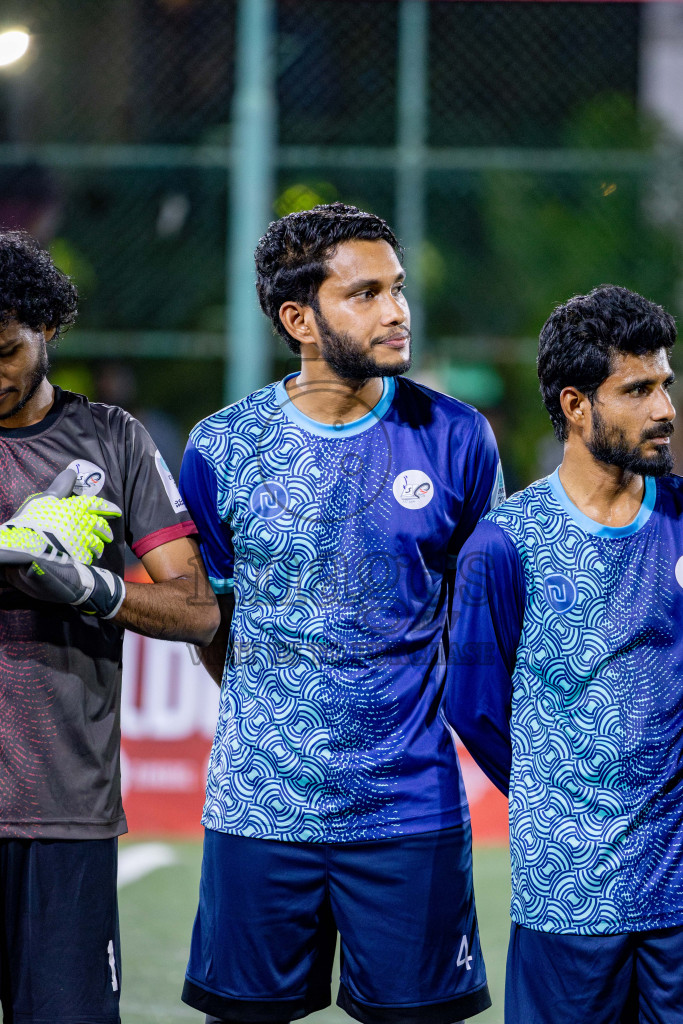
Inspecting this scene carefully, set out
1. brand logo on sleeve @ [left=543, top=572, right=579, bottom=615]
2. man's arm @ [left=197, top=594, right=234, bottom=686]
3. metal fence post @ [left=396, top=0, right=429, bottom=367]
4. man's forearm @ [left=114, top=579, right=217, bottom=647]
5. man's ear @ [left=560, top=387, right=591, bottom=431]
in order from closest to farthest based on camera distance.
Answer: brand logo on sleeve @ [left=543, top=572, right=579, bottom=615] → man's ear @ [left=560, top=387, right=591, bottom=431] → man's forearm @ [left=114, top=579, right=217, bottom=647] → man's arm @ [left=197, top=594, right=234, bottom=686] → metal fence post @ [left=396, top=0, right=429, bottom=367]

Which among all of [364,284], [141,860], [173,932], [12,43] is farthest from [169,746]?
[12,43]

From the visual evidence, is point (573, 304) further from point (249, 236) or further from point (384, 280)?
point (249, 236)

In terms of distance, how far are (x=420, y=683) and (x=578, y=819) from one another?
462 mm

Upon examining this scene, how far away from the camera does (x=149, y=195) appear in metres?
9.28

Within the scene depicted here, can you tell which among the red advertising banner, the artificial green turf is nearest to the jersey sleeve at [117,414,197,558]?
the artificial green turf

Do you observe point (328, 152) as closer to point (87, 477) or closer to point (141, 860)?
point (141, 860)

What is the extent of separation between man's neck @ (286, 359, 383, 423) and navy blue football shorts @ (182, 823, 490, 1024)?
3.14 ft

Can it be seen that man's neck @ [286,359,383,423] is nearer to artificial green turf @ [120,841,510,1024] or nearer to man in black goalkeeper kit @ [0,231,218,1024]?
man in black goalkeeper kit @ [0,231,218,1024]

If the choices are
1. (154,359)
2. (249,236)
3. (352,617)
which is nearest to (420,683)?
(352,617)

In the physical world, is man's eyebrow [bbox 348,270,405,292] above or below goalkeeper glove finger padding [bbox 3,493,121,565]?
above

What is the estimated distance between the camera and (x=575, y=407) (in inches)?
104

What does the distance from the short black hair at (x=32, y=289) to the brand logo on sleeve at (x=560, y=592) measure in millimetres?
1306

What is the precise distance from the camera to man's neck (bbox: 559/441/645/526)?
2.58 metres

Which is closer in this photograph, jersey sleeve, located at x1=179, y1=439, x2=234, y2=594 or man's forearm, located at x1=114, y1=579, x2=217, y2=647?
man's forearm, located at x1=114, y1=579, x2=217, y2=647
